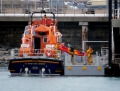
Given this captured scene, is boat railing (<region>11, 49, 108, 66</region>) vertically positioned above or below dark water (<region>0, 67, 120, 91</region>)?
above

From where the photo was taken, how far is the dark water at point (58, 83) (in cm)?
5409

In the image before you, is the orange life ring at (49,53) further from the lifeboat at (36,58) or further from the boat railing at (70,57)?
the boat railing at (70,57)

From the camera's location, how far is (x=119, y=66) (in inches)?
2405

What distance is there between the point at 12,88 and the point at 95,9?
3217 centimetres

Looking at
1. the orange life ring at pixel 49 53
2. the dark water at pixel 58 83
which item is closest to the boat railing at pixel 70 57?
the orange life ring at pixel 49 53

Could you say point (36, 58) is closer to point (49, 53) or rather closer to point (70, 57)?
point (49, 53)

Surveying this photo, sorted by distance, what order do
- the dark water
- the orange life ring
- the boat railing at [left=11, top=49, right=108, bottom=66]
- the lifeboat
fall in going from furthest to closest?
the orange life ring
the lifeboat
the boat railing at [left=11, top=49, right=108, bottom=66]
the dark water

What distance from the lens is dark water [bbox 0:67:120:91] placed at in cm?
5409

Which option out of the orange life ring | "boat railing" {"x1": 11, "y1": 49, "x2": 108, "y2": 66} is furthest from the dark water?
the orange life ring

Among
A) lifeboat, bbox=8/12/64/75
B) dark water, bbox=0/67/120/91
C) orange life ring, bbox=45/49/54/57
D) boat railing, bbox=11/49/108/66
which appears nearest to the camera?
dark water, bbox=0/67/120/91

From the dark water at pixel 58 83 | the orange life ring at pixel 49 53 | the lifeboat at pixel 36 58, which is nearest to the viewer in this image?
the dark water at pixel 58 83

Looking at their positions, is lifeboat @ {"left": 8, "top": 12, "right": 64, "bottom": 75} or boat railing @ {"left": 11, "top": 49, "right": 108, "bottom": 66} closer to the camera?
boat railing @ {"left": 11, "top": 49, "right": 108, "bottom": 66}

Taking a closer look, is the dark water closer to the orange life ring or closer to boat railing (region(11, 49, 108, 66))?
boat railing (region(11, 49, 108, 66))

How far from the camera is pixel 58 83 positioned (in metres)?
57.1
